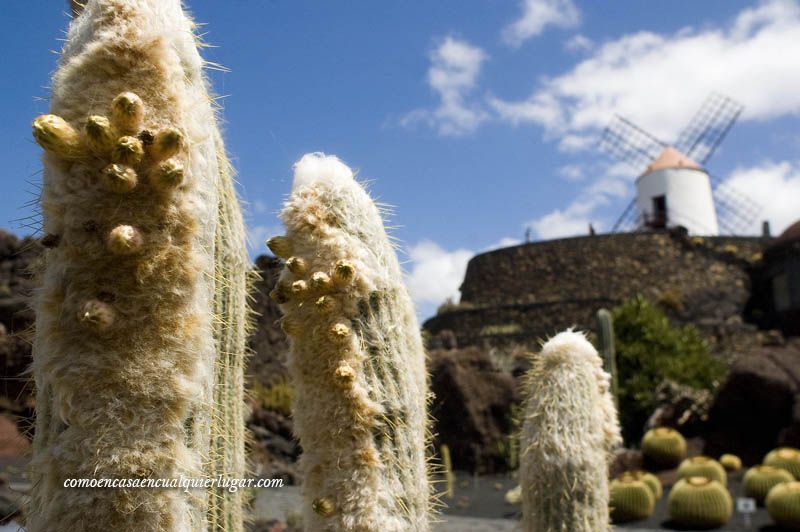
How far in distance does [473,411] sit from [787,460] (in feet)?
23.9

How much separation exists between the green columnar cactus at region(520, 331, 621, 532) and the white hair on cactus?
2.04 meters

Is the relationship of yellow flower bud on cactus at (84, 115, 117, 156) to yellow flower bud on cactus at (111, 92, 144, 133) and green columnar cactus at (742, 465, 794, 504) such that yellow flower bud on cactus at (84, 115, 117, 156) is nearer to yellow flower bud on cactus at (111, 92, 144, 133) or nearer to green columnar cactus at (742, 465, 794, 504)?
yellow flower bud on cactus at (111, 92, 144, 133)

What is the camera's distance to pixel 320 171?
252 centimetres

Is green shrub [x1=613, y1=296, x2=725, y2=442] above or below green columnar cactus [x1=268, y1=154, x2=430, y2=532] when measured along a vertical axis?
above

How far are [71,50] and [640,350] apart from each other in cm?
1977

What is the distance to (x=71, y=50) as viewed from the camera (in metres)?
1.85

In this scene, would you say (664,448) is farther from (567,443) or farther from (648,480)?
(567,443)

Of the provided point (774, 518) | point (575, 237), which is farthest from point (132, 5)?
point (575, 237)

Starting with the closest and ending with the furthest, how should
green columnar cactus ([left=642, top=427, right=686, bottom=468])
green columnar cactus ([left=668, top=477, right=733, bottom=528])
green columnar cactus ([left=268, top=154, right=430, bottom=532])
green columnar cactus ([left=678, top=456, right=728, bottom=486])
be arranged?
green columnar cactus ([left=268, top=154, right=430, bottom=532]) < green columnar cactus ([left=668, top=477, right=733, bottom=528]) < green columnar cactus ([left=678, top=456, right=728, bottom=486]) < green columnar cactus ([left=642, top=427, right=686, bottom=468])

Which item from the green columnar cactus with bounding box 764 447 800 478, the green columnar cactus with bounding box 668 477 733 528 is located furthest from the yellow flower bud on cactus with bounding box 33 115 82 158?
the green columnar cactus with bounding box 764 447 800 478

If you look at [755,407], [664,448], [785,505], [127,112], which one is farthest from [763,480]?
[127,112]

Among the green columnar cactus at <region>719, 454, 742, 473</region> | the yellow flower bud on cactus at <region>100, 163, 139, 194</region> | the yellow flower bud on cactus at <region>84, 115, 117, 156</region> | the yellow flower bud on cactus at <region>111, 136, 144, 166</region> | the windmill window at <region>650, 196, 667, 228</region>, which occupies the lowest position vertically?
the green columnar cactus at <region>719, 454, 742, 473</region>

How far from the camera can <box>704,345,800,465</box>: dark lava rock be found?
15156mm

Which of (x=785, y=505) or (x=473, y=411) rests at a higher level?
(x=473, y=411)
